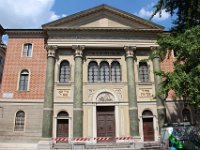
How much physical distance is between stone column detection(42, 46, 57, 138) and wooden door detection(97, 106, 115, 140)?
4.10 m

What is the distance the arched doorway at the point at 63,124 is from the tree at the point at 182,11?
11.2 m

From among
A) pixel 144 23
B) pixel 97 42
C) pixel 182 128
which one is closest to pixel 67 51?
pixel 97 42

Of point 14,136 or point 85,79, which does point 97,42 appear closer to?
point 85,79

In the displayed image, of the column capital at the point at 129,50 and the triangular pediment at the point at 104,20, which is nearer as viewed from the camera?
the column capital at the point at 129,50

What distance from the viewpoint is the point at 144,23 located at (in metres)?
23.7

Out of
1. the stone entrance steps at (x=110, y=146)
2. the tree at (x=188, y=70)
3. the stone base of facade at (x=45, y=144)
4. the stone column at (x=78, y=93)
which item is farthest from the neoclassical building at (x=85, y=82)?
the tree at (x=188, y=70)

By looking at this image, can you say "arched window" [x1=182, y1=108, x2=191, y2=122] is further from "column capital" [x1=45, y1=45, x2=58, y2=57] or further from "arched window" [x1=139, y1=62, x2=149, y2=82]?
"column capital" [x1=45, y1=45, x2=58, y2=57]

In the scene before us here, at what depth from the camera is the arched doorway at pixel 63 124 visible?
69.4 feet

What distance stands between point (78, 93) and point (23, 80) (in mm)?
5167

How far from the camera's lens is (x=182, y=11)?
51.8ft

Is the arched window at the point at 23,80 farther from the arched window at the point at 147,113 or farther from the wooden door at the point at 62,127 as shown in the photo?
the arched window at the point at 147,113

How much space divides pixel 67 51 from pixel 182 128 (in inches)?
476

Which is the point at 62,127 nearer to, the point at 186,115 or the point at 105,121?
the point at 105,121

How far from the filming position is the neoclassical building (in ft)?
69.5
